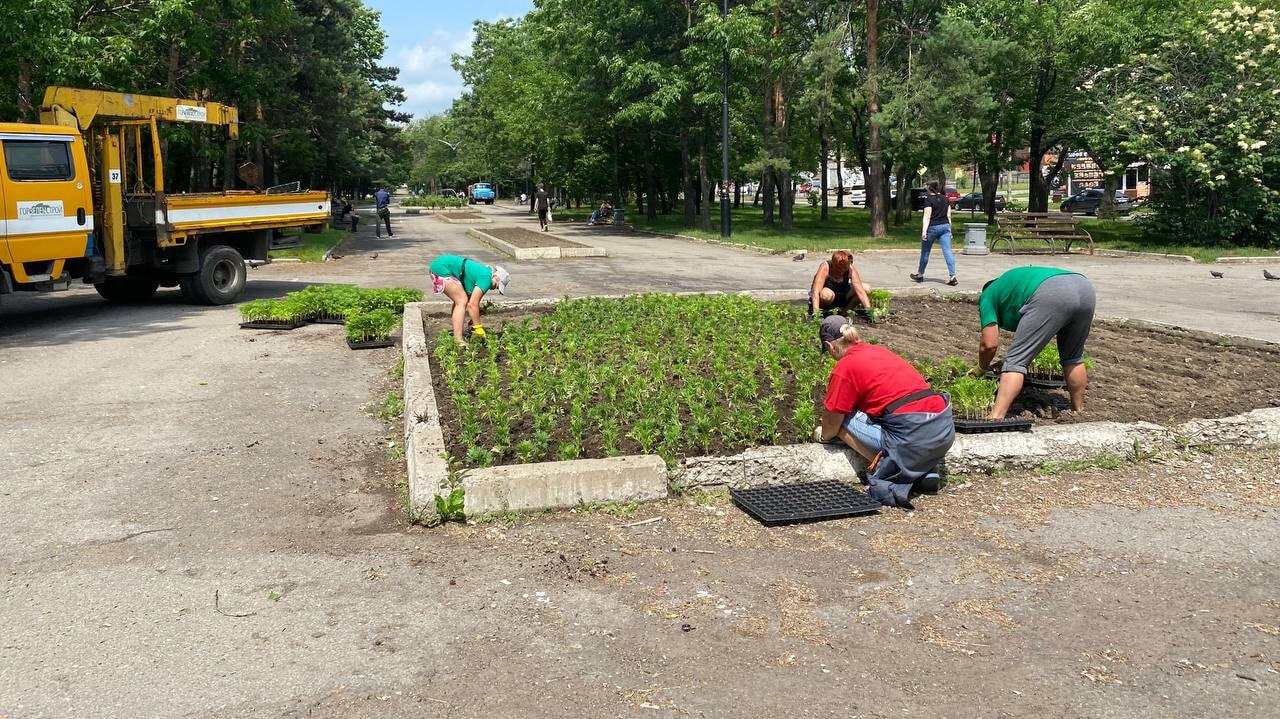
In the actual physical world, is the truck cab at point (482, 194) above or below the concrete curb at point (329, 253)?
above

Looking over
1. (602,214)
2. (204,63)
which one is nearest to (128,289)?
(204,63)

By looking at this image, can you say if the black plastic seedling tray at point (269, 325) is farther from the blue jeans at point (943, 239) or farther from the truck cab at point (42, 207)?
the blue jeans at point (943, 239)

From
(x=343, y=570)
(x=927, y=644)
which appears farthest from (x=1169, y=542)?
(x=343, y=570)

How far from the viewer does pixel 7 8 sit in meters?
16.2

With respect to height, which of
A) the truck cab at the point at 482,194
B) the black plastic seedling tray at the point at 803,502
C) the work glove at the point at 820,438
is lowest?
the black plastic seedling tray at the point at 803,502

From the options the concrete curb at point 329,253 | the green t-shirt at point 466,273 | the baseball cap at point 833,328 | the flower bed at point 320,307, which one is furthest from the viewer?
the concrete curb at point 329,253

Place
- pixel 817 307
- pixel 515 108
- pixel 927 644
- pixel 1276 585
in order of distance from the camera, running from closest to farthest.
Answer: pixel 927 644 < pixel 1276 585 < pixel 817 307 < pixel 515 108

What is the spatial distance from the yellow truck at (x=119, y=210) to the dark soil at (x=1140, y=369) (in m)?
9.73

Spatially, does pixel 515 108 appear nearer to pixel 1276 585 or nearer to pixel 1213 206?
pixel 1213 206

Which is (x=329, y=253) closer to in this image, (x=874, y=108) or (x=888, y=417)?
(x=874, y=108)

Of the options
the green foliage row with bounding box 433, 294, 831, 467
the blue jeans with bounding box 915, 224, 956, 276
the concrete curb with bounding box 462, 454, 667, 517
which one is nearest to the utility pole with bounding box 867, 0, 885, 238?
the blue jeans with bounding box 915, 224, 956, 276

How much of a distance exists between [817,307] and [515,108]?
150 feet

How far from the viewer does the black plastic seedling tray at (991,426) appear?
21.3 ft

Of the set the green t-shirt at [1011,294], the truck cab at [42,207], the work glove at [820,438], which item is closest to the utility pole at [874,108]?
the truck cab at [42,207]
